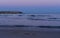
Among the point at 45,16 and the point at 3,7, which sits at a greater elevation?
the point at 3,7

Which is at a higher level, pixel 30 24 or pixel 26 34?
pixel 30 24

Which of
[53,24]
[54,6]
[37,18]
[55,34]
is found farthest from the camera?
[55,34]

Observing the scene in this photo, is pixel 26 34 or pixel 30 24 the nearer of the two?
pixel 30 24

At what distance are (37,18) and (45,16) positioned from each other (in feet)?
0.23

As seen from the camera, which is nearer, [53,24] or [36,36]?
[53,24]

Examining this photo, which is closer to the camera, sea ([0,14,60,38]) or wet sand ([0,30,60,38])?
sea ([0,14,60,38])

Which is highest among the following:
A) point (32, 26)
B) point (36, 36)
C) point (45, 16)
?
point (45, 16)

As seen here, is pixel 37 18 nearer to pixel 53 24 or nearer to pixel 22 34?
pixel 53 24

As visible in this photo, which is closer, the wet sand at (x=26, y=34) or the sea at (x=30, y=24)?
the sea at (x=30, y=24)

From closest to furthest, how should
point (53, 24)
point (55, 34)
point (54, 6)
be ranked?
point (54, 6) → point (53, 24) → point (55, 34)

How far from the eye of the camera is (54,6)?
1.02 m

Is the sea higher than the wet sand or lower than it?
higher

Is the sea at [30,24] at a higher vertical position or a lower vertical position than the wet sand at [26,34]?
higher

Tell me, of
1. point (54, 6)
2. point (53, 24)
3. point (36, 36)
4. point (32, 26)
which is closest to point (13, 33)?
point (36, 36)
